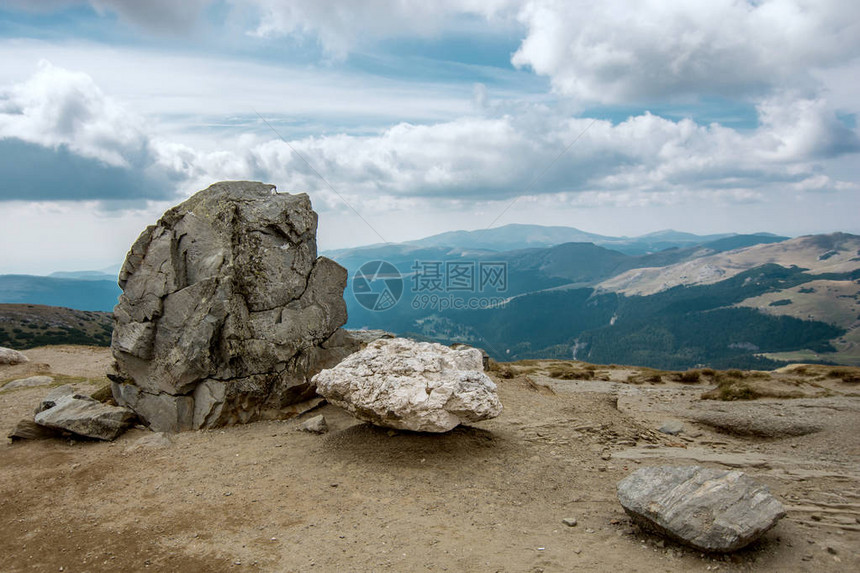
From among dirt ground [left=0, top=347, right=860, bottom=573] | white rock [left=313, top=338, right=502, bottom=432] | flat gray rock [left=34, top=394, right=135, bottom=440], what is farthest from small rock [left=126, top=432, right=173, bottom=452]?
white rock [left=313, top=338, right=502, bottom=432]

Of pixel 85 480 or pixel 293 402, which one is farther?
pixel 293 402

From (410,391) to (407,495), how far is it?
3131 millimetres

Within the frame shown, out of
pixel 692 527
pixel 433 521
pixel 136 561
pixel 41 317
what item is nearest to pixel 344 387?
pixel 433 521

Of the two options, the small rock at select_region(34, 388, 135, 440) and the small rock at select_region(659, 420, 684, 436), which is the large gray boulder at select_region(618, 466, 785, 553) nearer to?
the small rock at select_region(659, 420, 684, 436)

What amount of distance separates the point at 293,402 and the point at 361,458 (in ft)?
20.5

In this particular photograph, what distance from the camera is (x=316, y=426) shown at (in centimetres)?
1714

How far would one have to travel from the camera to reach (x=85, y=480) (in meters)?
13.7

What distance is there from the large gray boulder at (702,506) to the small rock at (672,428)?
9.49m

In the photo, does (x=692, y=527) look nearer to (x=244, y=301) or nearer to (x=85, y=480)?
(x=85, y=480)

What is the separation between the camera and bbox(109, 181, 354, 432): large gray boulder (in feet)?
59.8

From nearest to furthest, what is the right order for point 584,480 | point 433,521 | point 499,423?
point 433,521, point 584,480, point 499,423

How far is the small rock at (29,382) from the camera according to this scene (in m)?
25.0

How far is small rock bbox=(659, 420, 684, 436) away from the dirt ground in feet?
0.89

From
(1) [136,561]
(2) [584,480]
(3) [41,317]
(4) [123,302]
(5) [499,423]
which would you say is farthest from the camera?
(3) [41,317]
